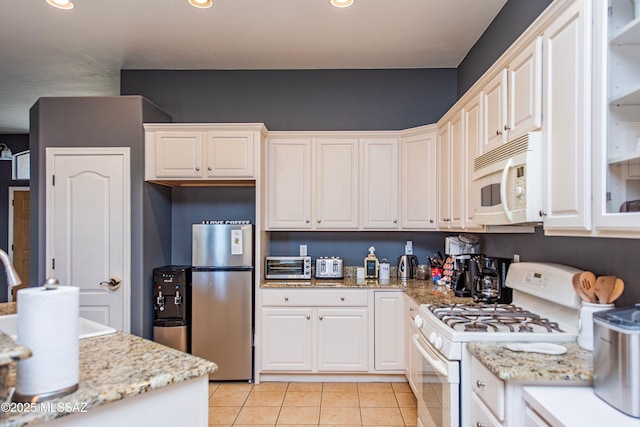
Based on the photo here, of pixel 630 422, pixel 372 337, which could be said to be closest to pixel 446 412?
pixel 630 422

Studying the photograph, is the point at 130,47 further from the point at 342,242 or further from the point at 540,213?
the point at 540,213

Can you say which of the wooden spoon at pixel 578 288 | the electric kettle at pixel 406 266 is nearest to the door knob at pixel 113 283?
the electric kettle at pixel 406 266

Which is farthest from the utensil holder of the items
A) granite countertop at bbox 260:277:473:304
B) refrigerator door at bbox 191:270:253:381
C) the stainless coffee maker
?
refrigerator door at bbox 191:270:253:381

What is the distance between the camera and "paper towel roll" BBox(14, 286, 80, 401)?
1.06 metres

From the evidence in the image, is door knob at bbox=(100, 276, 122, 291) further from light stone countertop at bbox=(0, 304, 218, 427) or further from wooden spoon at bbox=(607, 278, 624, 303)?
wooden spoon at bbox=(607, 278, 624, 303)

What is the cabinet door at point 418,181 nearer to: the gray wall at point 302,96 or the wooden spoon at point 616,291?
the gray wall at point 302,96

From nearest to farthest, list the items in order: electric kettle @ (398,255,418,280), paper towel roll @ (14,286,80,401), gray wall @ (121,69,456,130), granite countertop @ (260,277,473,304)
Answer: paper towel roll @ (14,286,80,401), granite countertop @ (260,277,473,304), electric kettle @ (398,255,418,280), gray wall @ (121,69,456,130)

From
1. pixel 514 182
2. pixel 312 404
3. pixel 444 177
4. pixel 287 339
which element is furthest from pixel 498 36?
pixel 312 404

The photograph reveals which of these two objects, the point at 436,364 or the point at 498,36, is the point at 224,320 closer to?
the point at 436,364

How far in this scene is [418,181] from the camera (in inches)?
141

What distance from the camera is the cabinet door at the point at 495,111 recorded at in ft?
7.02

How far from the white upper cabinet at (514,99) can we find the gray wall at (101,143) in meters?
2.81

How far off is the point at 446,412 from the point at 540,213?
3.51ft

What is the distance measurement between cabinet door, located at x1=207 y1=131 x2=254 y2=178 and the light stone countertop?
1.98 meters
